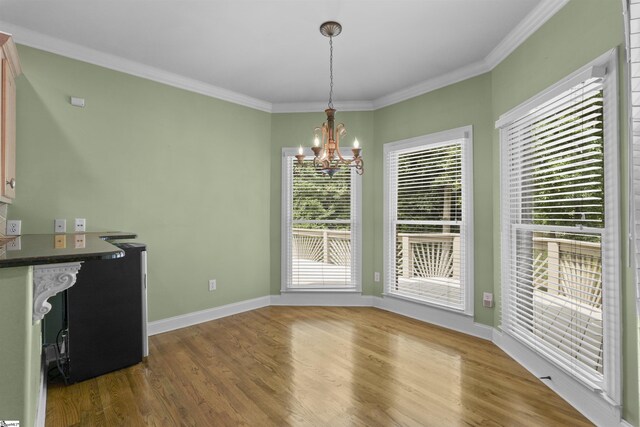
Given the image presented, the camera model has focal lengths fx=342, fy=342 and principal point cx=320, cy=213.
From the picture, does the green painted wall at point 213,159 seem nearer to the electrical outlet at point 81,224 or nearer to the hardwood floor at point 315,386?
the electrical outlet at point 81,224

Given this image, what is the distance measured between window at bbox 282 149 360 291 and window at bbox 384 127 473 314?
1.54ft

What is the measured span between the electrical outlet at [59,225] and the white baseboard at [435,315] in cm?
336

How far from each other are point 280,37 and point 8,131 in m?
2.06

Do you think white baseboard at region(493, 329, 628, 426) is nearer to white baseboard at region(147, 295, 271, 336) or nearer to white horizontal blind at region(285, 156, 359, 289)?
white horizontal blind at region(285, 156, 359, 289)

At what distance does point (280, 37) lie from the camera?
2842 mm

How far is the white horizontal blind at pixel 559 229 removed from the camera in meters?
2.04

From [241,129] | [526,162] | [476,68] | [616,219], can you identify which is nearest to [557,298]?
[616,219]

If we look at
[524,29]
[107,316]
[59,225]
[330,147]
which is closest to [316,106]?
[330,147]

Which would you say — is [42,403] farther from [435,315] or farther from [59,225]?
[435,315]

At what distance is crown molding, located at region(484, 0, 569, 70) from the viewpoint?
2.35 meters

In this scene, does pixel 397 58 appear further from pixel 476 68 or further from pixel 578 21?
pixel 578 21

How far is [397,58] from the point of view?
3229mm

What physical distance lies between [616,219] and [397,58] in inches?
87.0

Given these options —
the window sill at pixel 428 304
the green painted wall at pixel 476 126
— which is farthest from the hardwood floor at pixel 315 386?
the green painted wall at pixel 476 126
